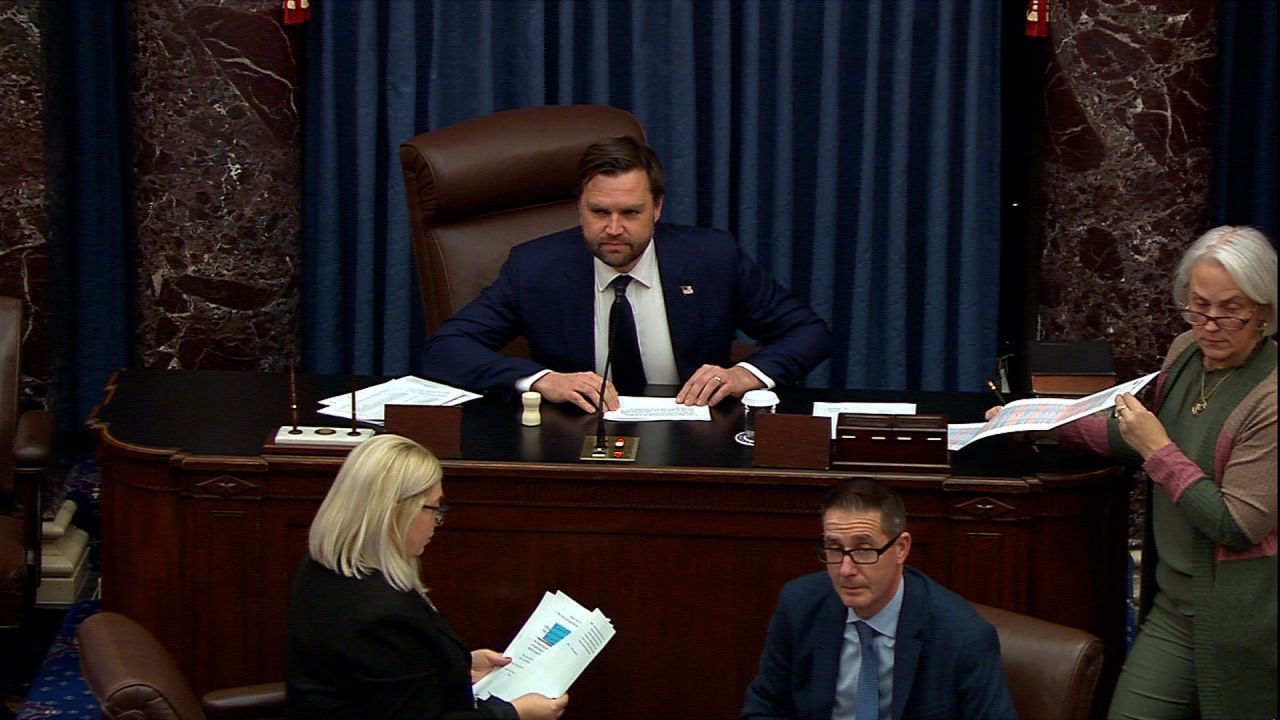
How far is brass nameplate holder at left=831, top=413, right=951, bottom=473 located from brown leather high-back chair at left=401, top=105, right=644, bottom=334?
1534 millimetres

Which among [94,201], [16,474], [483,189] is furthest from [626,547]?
[94,201]

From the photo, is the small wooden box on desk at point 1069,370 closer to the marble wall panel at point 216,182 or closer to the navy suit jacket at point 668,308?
the navy suit jacket at point 668,308

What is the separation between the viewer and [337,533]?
A: 3115mm

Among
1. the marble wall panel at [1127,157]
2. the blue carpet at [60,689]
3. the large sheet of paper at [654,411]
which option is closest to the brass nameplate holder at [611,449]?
the large sheet of paper at [654,411]

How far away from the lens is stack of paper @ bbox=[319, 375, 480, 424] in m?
4.36

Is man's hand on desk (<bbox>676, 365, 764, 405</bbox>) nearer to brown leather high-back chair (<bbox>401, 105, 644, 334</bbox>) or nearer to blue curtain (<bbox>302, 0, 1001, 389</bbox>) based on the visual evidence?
brown leather high-back chair (<bbox>401, 105, 644, 334</bbox>)

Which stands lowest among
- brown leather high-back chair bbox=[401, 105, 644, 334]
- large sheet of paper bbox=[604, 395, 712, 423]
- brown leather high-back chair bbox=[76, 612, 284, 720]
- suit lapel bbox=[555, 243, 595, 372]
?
brown leather high-back chair bbox=[76, 612, 284, 720]

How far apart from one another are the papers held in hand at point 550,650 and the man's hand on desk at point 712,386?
77 cm

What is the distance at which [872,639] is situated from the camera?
10.5 ft

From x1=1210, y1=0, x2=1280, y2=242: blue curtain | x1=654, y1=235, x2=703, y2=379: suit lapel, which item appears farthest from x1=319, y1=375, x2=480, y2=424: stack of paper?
x1=1210, y1=0, x2=1280, y2=242: blue curtain

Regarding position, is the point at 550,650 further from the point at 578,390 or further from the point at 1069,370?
the point at 1069,370

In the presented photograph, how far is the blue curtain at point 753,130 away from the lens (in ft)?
20.1

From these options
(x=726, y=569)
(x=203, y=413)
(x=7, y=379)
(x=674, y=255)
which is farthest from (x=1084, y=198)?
(x=7, y=379)

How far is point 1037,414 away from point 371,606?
1.72 meters
